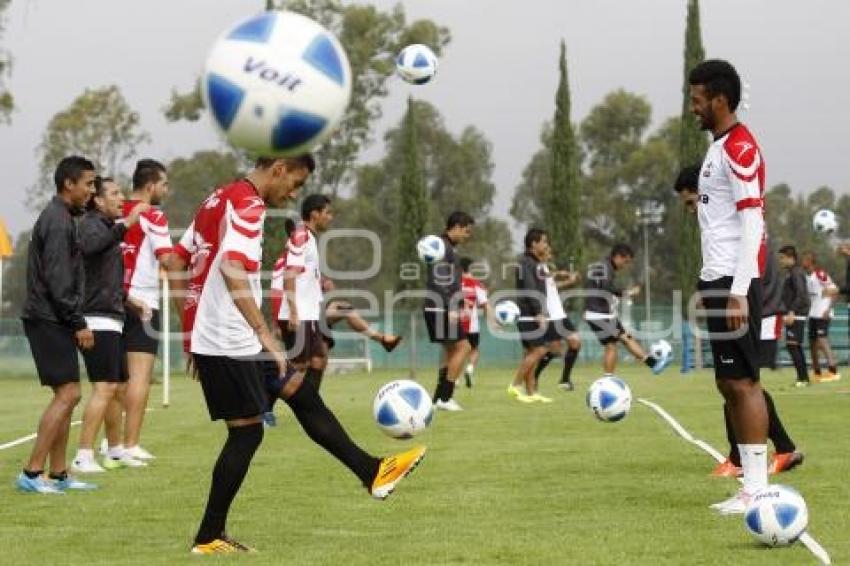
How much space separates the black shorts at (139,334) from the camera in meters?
11.6

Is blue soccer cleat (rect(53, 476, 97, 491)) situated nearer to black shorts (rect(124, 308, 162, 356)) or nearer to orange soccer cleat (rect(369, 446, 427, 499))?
black shorts (rect(124, 308, 162, 356))

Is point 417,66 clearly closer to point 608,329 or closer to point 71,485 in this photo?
point 608,329

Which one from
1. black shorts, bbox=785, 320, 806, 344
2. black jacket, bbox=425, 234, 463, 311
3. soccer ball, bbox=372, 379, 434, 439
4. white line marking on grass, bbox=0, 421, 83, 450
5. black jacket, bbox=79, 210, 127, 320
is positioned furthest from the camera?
black shorts, bbox=785, 320, 806, 344

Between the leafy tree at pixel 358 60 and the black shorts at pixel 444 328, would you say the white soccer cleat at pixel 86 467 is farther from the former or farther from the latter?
the leafy tree at pixel 358 60

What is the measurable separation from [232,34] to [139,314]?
505 centimetres

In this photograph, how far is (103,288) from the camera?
10.6 meters

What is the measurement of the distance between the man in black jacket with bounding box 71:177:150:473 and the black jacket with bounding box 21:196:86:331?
25.1 inches

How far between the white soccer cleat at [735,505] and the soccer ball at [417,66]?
487 inches

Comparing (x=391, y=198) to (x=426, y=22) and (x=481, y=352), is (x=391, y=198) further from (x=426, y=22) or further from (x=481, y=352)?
(x=481, y=352)

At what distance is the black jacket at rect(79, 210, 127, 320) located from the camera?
10.2m

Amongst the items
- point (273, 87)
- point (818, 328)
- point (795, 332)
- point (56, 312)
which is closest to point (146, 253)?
point (56, 312)

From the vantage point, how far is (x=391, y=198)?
7706cm

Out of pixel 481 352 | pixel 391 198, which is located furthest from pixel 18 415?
pixel 391 198

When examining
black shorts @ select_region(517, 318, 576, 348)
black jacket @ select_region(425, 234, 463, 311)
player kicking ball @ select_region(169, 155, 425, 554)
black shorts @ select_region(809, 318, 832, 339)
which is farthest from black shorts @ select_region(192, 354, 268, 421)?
black shorts @ select_region(809, 318, 832, 339)
